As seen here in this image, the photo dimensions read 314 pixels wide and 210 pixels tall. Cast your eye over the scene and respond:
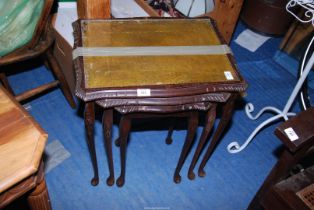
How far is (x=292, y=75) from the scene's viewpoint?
265cm

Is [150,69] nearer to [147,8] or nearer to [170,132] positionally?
[170,132]

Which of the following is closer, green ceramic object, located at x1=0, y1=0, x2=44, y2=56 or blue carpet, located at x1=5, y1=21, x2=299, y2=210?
green ceramic object, located at x1=0, y1=0, x2=44, y2=56

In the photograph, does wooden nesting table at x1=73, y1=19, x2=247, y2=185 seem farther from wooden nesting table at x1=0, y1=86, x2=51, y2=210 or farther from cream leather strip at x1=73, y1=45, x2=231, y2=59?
wooden nesting table at x1=0, y1=86, x2=51, y2=210

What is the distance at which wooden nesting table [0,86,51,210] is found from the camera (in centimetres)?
76

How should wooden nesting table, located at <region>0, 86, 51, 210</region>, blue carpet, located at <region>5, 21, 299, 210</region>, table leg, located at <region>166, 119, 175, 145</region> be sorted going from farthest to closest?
table leg, located at <region>166, 119, 175, 145</region>, blue carpet, located at <region>5, 21, 299, 210</region>, wooden nesting table, located at <region>0, 86, 51, 210</region>

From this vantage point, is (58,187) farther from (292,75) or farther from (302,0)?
(292,75)

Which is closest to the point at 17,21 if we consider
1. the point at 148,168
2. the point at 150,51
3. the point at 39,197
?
the point at 150,51

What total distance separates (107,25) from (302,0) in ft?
3.11

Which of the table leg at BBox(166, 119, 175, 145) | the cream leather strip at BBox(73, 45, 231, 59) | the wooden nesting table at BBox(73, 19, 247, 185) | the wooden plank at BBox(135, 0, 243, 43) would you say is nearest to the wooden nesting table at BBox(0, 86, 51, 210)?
the wooden nesting table at BBox(73, 19, 247, 185)

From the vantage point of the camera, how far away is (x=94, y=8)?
163 cm

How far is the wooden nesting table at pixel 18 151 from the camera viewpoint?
756 millimetres

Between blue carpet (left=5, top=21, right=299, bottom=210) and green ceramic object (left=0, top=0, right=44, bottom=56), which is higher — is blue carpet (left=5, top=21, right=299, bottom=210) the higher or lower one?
the lower one

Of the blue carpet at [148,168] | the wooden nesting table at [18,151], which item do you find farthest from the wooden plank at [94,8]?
the wooden nesting table at [18,151]

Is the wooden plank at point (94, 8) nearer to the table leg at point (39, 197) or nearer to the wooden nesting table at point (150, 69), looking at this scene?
the wooden nesting table at point (150, 69)
